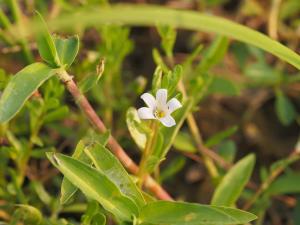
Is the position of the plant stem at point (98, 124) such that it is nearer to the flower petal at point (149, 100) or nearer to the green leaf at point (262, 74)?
the flower petal at point (149, 100)

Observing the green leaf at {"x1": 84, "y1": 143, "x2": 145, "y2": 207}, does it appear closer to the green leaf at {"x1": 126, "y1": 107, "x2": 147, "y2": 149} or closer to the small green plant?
the small green plant

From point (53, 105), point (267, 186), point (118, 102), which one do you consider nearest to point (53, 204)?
point (53, 105)

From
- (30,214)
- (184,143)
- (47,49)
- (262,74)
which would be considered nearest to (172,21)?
(47,49)

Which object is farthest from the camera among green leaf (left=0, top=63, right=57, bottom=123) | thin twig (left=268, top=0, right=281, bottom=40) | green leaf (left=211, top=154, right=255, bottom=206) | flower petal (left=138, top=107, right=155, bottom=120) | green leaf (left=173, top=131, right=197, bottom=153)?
thin twig (left=268, top=0, right=281, bottom=40)

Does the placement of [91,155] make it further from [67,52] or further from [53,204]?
[53,204]

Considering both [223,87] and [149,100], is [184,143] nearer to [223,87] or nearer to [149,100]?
[223,87]

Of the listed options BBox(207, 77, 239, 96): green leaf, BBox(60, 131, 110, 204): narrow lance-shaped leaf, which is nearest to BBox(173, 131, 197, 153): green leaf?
BBox(207, 77, 239, 96): green leaf
